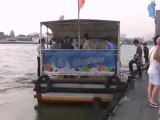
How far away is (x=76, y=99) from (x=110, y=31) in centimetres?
396

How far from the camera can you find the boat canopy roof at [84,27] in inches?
565

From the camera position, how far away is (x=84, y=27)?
52.5 feet

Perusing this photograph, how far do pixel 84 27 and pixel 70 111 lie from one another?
3741 millimetres

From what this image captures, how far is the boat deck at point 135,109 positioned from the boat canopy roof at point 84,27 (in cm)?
270

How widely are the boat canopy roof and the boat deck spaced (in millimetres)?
2704

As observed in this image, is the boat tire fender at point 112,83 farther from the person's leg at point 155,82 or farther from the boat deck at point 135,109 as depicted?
the person's leg at point 155,82

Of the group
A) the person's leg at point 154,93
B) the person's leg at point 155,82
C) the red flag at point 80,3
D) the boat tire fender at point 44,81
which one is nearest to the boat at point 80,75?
the boat tire fender at point 44,81

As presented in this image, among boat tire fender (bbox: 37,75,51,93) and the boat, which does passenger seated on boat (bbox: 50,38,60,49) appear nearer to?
the boat

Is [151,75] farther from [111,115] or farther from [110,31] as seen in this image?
[110,31]

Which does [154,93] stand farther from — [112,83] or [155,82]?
[112,83]

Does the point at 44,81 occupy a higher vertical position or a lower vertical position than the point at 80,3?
lower

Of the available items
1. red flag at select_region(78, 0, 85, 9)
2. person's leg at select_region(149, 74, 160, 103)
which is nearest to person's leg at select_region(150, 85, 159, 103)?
person's leg at select_region(149, 74, 160, 103)

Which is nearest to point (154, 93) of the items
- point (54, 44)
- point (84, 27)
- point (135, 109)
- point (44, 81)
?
point (135, 109)

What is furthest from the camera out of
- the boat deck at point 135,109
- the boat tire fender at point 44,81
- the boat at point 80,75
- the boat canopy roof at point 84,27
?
the boat canopy roof at point 84,27
